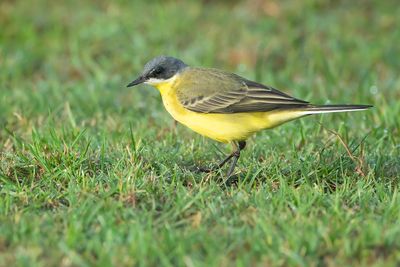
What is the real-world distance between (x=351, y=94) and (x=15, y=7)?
17.4ft

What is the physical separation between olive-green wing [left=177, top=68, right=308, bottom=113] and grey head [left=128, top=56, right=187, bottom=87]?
0.12 meters

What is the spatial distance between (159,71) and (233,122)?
0.89m

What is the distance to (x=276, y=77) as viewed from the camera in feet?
32.8

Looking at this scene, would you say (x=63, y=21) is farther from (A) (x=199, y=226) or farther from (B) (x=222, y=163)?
(A) (x=199, y=226)

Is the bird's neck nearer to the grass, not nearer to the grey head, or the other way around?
the grey head

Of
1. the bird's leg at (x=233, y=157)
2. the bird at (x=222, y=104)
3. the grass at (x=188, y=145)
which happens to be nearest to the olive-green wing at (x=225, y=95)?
the bird at (x=222, y=104)

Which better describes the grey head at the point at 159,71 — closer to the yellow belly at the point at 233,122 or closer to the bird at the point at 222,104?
the bird at the point at 222,104

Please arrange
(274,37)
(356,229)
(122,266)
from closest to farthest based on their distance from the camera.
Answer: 1. (122,266)
2. (356,229)
3. (274,37)

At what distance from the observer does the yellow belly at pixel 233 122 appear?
21.3 feet

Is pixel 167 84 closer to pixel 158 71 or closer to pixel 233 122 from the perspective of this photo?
pixel 158 71

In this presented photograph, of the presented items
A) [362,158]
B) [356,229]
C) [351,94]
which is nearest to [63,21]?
[351,94]

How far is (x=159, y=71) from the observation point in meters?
6.99

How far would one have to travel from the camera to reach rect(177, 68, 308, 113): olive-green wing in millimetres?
6516

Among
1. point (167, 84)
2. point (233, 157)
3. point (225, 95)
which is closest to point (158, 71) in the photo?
point (167, 84)
